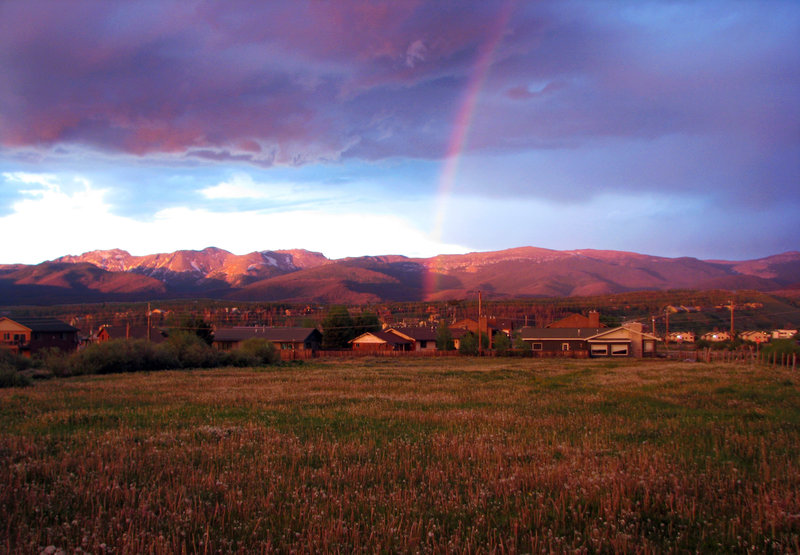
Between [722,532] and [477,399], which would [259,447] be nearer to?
[722,532]

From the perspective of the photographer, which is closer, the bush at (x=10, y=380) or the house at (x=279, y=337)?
the bush at (x=10, y=380)

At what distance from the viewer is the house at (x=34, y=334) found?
7862 cm

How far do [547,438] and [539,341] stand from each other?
83806 millimetres

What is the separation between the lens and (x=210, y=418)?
13.5 metres

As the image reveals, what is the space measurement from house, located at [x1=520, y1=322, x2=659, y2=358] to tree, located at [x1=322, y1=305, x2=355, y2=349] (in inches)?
1370

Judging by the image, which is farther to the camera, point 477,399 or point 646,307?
point 646,307

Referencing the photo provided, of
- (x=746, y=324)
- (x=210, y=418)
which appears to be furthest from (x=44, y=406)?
(x=746, y=324)

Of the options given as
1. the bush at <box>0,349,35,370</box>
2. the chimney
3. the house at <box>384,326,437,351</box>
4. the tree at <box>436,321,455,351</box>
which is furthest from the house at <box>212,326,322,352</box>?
the chimney

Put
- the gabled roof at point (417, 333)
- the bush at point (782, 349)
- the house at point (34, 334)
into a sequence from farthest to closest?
the gabled roof at point (417, 333), the house at point (34, 334), the bush at point (782, 349)

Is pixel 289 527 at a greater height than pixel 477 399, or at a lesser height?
greater

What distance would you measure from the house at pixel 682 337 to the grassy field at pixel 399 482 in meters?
116

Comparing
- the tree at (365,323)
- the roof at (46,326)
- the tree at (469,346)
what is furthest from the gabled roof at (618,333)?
the roof at (46,326)

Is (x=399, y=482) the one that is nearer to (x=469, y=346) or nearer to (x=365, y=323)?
(x=469, y=346)

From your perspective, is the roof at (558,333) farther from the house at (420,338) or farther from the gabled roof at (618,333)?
the house at (420,338)
